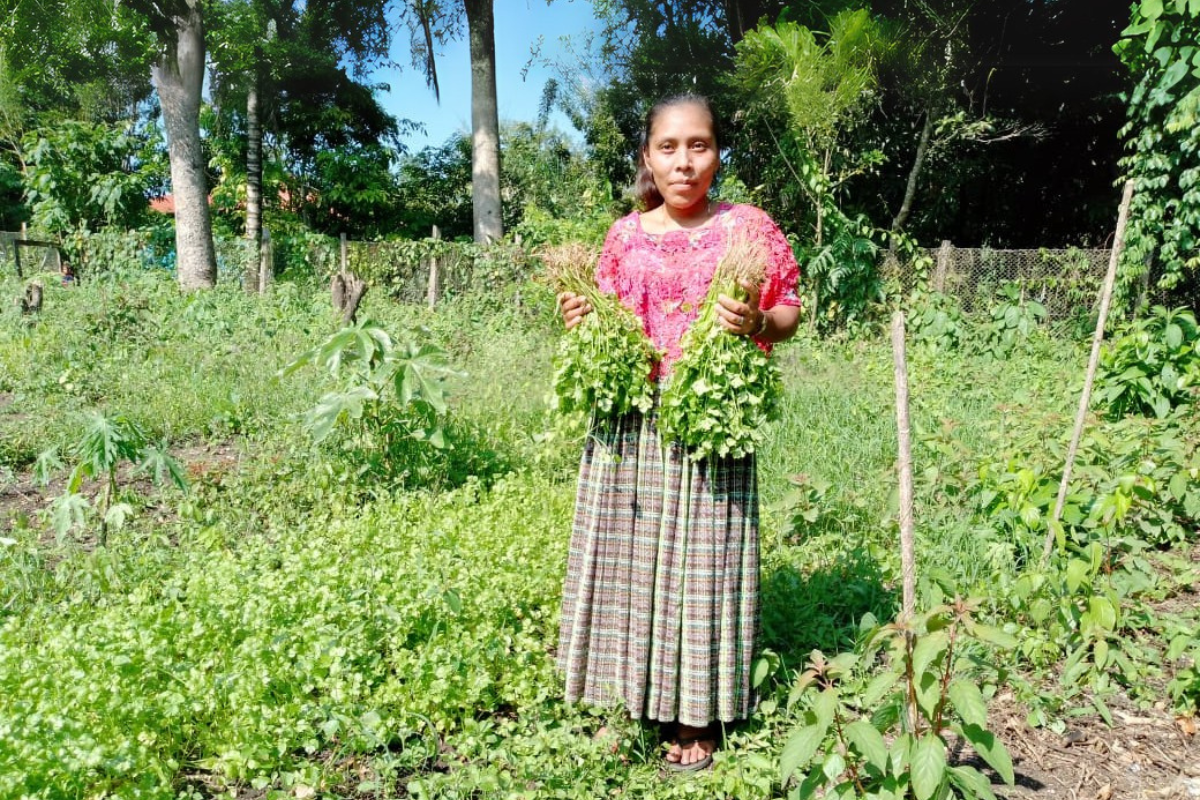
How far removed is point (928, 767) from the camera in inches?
63.8

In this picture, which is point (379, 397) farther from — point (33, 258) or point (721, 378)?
point (33, 258)

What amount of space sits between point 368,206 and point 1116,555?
54.1 feet

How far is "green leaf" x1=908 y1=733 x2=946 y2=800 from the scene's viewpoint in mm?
1594

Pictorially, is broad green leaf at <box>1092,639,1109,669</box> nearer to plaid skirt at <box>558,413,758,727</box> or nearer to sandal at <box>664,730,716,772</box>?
Answer: plaid skirt at <box>558,413,758,727</box>

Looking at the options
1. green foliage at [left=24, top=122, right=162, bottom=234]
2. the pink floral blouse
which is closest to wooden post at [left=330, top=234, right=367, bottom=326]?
the pink floral blouse

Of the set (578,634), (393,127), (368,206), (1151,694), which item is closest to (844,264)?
(1151,694)

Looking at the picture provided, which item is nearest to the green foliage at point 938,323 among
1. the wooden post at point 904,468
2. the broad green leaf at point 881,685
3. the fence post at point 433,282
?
the fence post at point 433,282

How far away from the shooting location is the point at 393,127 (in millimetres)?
19297

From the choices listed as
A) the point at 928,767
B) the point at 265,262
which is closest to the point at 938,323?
the point at 928,767

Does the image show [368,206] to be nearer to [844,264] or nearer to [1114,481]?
[844,264]

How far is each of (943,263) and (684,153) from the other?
7.75 metres

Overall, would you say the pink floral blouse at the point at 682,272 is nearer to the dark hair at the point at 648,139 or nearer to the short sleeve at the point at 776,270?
the short sleeve at the point at 776,270

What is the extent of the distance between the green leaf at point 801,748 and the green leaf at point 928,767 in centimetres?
18

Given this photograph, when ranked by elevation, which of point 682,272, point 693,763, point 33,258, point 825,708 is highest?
point 33,258
